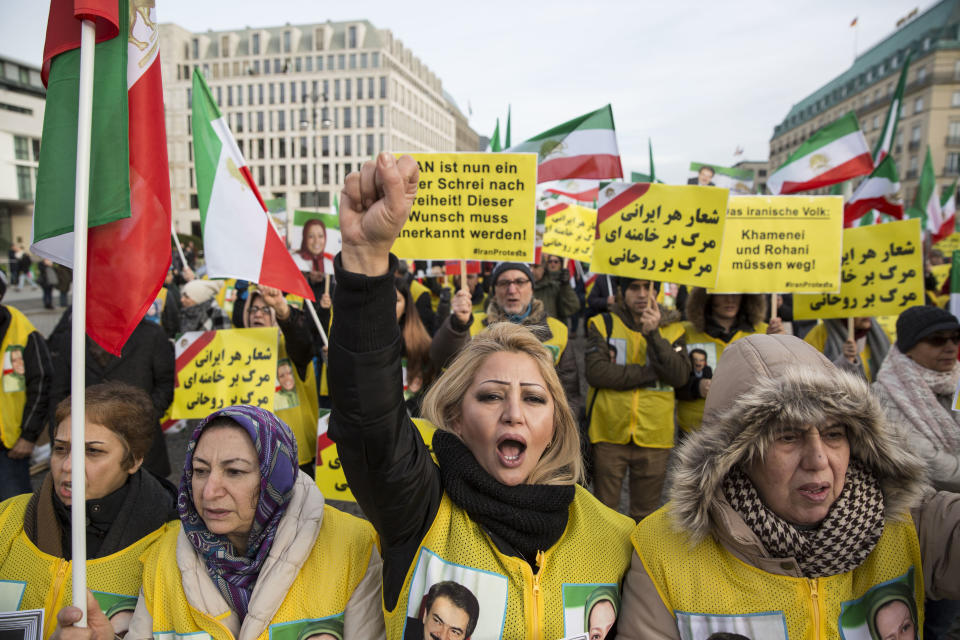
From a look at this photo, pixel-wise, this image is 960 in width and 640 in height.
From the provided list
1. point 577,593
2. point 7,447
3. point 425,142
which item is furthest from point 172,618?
point 425,142

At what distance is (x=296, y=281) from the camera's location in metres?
3.11

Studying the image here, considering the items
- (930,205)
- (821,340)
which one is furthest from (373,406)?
(930,205)

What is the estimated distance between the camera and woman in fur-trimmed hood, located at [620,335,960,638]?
4.95 feet

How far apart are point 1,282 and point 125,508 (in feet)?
9.17

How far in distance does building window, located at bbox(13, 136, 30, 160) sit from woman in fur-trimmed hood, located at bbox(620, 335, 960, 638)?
1742 inches

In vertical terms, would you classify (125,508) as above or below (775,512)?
below

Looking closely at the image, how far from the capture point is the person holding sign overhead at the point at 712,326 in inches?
151

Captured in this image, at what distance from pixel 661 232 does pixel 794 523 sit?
8.65 feet

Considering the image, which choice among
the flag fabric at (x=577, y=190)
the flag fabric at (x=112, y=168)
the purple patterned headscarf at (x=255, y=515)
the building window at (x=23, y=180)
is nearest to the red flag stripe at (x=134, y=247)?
the flag fabric at (x=112, y=168)

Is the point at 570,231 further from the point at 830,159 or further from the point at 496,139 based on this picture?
the point at 830,159

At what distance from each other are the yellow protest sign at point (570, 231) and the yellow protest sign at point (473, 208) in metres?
3.86

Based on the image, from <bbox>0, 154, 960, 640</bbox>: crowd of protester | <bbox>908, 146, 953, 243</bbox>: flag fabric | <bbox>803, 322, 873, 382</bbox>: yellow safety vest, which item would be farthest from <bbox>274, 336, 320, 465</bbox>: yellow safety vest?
<bbox>908, 146, 953, 243</bbox>: flag fabric

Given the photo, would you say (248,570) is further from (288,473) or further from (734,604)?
(734,604)

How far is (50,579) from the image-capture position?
6.18 ft
